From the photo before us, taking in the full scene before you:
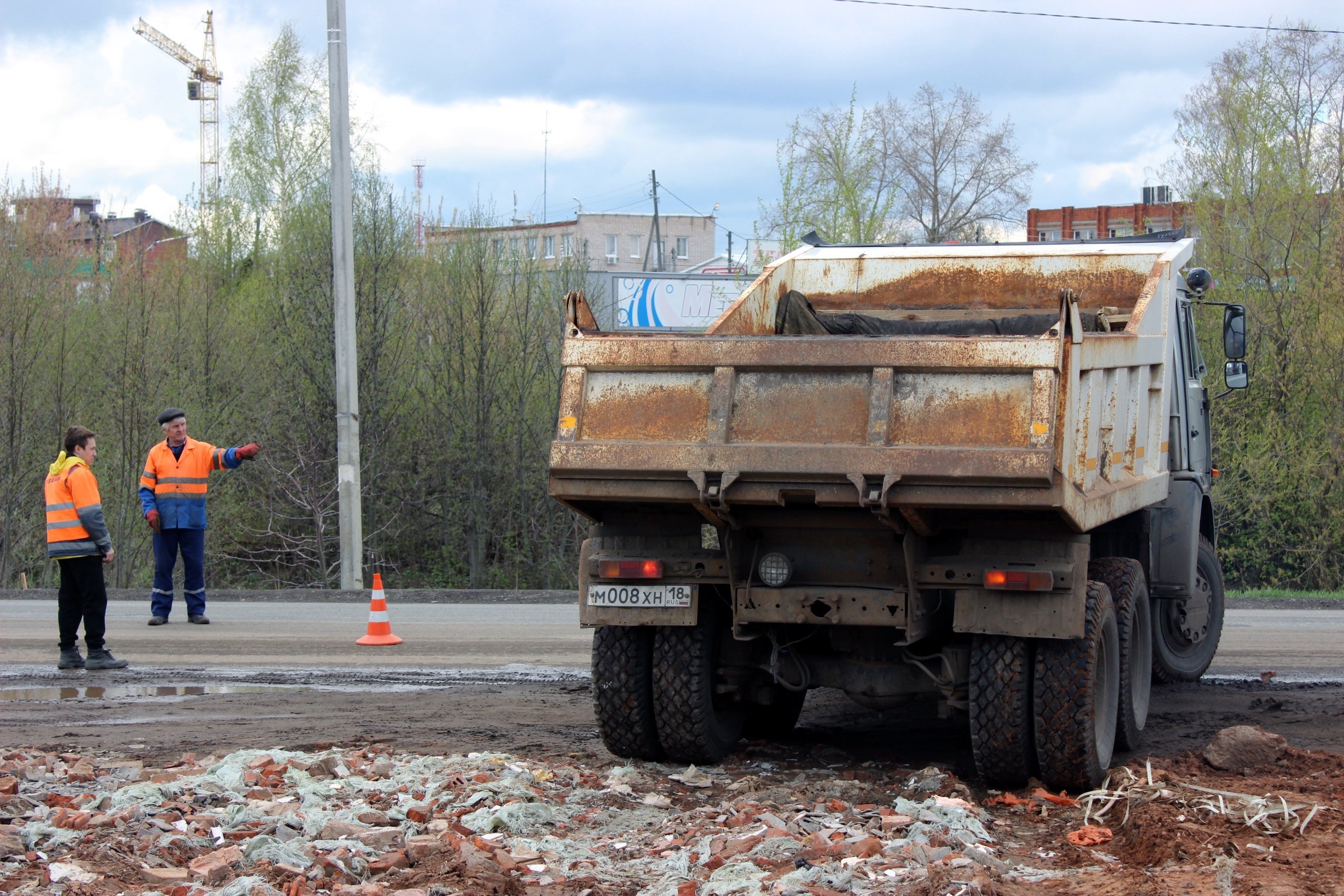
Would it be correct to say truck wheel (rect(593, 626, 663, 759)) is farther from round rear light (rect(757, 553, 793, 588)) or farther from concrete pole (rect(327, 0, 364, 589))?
concrete pole (rect(327, 0, 364, 589))

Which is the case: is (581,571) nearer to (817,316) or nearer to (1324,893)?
(817,316)

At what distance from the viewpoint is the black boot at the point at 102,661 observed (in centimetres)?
927

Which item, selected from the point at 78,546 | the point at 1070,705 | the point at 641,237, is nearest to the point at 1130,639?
the point at 1070,705

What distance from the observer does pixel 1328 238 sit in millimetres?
20578

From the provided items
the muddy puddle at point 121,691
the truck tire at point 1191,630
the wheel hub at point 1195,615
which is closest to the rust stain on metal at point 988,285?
the truck tire at point 1191,630

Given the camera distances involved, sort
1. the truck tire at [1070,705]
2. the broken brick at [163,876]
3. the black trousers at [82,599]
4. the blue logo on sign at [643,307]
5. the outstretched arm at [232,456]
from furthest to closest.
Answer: the blue logo on sign at [643,307], the outstretched arm at [232,456], the black trousers at [82,599], the truck tire at [1070,705], the broken brick at [163,876]

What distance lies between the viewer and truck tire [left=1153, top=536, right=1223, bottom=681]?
27.4 ft

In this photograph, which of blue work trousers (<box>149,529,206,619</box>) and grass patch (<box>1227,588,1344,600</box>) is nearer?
blue work trousers (<box>149,529,206,619</box>)

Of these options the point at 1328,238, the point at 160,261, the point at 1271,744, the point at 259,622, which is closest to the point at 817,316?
the point at 1271,744

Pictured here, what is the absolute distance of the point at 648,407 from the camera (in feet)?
18.4

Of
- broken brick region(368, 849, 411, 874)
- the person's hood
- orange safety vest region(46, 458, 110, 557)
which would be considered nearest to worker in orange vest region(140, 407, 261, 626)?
the person's hood

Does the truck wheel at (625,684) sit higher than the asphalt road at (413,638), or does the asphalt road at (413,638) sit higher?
the truck wheel at (625,684)

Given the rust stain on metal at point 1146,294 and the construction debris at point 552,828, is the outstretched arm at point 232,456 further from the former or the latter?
the rust stain on metal at point 1146,294

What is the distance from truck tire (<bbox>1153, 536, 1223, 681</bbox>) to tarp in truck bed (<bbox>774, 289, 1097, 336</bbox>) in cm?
236
